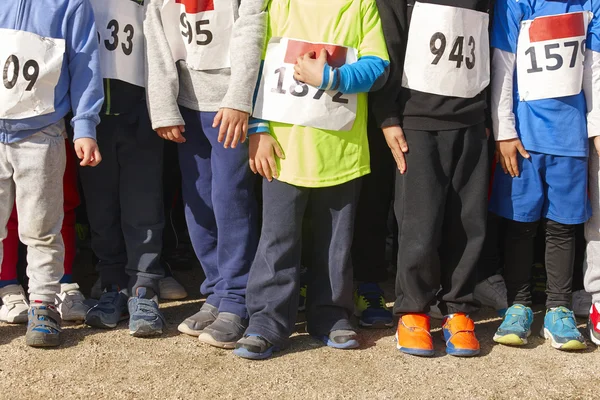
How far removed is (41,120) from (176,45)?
699mm

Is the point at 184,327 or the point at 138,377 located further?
the point at 184,327

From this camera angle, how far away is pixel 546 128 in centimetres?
376

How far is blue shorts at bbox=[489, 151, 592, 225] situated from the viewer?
3.78 m

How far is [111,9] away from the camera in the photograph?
148 inches

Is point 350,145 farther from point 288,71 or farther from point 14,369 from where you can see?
point 14,369

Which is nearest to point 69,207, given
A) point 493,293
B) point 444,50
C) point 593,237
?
point 444,50

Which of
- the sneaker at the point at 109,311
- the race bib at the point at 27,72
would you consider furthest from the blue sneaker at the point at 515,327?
the race bib at the point at 27,72

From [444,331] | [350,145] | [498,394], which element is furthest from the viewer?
[444,331]

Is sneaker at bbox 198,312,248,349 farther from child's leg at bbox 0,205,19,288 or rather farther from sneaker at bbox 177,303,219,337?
child's leg at bbox 0,205,19,288

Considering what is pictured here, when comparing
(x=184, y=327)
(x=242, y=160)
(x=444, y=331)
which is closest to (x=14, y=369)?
(x=184, y=327)

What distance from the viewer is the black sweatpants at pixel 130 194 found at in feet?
12.8

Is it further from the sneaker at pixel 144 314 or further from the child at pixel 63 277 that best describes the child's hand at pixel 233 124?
the child at pixel 63 277

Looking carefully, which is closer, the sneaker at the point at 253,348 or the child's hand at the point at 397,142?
the sneaker at the point at 253,348

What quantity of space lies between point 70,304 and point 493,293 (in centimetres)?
211
